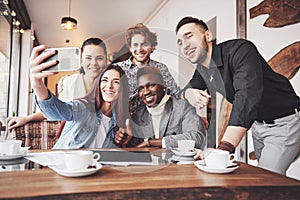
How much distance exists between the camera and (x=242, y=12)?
92.0 inches

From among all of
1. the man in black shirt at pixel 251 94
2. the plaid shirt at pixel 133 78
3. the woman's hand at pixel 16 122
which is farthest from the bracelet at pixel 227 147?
the woman's hand at pixel 16 122

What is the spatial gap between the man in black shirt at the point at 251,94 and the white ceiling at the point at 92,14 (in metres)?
2.53

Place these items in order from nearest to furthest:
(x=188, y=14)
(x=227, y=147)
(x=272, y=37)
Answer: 1. (x=227, y=147)
2. (x=272, y=37)
3. (x=188, y=14)

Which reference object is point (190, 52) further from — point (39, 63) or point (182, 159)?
point (39, 63)

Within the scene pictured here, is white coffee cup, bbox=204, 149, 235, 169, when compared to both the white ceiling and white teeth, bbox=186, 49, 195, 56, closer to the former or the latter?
white teeth, bbox=186, 49, 195, 56

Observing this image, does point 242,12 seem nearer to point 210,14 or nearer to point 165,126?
point 210,14

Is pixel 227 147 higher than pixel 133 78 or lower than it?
lower

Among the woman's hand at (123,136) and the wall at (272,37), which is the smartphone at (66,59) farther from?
the wall at (272,37)

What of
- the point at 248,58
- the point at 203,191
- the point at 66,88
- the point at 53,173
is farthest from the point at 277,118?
the point at 66,88

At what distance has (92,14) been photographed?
14.7 ft

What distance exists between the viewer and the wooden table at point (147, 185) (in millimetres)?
645

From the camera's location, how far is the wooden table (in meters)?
0.65

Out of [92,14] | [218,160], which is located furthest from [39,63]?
[92,14]

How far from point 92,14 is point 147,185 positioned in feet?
13.8
